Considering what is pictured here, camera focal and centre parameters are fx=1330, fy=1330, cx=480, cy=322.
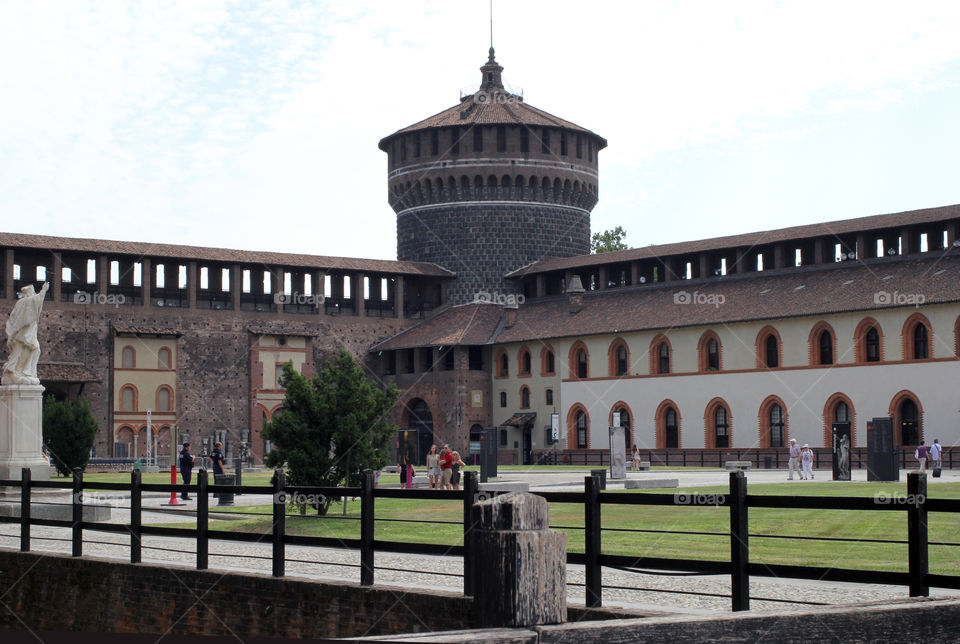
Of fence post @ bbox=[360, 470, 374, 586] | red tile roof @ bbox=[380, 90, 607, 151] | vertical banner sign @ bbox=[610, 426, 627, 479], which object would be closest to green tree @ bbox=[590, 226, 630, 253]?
red tile roof @ bbox=[380, 90, 607, 151]

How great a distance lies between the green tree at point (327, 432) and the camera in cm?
2406

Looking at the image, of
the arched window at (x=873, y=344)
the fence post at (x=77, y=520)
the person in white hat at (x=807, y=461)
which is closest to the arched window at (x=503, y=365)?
the arched window at (x=873, y=344)

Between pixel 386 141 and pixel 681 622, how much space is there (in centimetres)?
6981

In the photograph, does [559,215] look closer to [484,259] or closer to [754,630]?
[484,259]

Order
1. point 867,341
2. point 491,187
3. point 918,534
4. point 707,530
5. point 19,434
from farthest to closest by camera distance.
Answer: point 491,187 → point 867,341 → point 19,434 → point 707,530 → point 918,534

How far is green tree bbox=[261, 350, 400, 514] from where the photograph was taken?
24.1 meters

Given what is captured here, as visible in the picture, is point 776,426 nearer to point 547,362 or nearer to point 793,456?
point 547,362

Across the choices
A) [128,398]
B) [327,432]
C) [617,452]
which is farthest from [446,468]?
[128,398]

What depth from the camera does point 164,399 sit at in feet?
201

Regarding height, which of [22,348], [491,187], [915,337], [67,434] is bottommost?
[67,434]

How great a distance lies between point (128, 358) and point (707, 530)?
1798 inches

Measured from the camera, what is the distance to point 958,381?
48562 millimetres

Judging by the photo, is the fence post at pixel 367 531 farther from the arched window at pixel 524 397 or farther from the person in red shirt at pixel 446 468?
the arched window at pixel 524 397

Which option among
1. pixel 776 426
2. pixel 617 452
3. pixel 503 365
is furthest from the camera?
pixel 503 365
